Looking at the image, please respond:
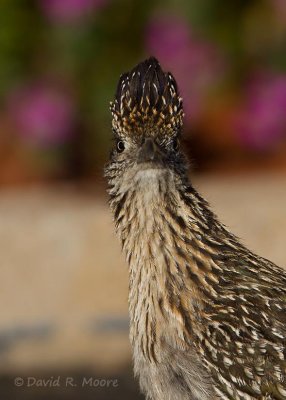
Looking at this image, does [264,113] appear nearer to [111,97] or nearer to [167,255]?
[111,97]

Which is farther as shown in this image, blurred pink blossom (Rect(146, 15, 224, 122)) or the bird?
blurred pink blossom (Rect(146, 15, 224, 122))

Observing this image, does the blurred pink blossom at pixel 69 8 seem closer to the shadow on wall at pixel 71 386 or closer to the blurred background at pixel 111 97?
the blurred background at pixel 111 97

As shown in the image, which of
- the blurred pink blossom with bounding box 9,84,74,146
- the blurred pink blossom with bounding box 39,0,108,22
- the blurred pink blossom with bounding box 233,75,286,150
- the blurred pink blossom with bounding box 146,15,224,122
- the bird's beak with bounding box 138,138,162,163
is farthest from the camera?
the blurred pink blossom with bounding box 233,75,286,150

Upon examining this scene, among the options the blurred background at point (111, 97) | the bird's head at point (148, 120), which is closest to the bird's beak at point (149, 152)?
the bird's head at point (148, 120)

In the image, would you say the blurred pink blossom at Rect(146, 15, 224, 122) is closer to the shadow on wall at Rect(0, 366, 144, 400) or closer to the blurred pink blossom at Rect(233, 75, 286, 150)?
the blurred pink blossom at Rect(233, 75, 286, 150)

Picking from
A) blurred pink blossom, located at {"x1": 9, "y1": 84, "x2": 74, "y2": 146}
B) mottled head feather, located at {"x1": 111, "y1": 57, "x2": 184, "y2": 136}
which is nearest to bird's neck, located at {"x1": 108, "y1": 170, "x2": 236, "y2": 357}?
mottled head feather, located at {"x1": 111, "y1": 57, "x2": 184, "y2": 136}

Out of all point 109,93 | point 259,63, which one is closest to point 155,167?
point 109,93
